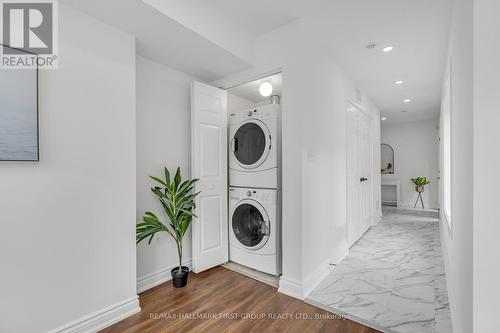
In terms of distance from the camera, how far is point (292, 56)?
2.20 metres

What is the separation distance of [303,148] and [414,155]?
616 centimetres

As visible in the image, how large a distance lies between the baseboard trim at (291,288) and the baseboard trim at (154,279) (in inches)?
46.4

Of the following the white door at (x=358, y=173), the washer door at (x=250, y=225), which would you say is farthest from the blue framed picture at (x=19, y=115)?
the white door at (x=358, y=173)

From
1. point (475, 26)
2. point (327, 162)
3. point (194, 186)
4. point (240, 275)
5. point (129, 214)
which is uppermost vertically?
point (475, 26)

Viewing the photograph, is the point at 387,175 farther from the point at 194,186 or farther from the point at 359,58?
the point at 194,186

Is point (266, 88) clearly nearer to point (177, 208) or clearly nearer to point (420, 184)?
point (177, 208)

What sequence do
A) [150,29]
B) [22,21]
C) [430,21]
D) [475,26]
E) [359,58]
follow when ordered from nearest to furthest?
[475,26] → [22,21] → [150,29] → [430,21] → [359,58]

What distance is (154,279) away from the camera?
92.4 inches

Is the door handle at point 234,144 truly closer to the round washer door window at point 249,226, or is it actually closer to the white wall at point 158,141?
the white wall at point 158,141

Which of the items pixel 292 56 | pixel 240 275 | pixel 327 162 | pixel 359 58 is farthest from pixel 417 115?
pixel 240 275

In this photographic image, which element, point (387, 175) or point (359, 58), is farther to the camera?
point (387, 175)

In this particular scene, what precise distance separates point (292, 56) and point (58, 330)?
277cm

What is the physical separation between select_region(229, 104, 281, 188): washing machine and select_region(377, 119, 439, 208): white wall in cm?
596
